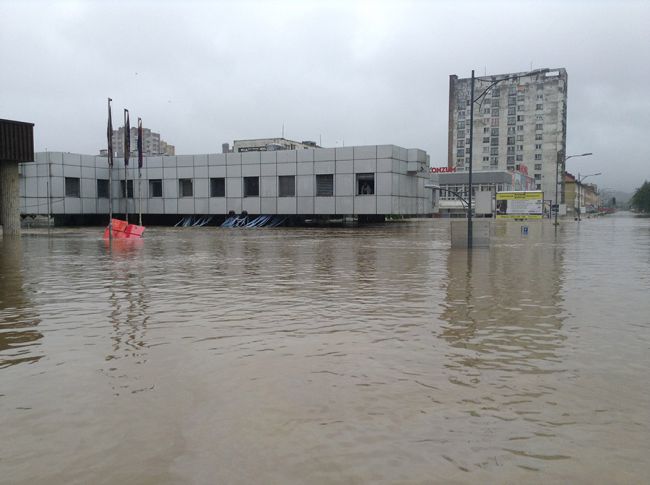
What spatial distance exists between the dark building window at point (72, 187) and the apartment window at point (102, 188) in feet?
8.84

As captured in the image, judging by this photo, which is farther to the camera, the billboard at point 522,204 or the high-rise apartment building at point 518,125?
the high-rise apartment building at point 518,125

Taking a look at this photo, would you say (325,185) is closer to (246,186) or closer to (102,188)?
(246,186)

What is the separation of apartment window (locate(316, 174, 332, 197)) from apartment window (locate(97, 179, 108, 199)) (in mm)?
25144

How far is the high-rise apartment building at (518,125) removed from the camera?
141 meters

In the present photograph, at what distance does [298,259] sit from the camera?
794 inches

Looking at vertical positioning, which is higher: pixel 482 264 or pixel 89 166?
pixel 89 166

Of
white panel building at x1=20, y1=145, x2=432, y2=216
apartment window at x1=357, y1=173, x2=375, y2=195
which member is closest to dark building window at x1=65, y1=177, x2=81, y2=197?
white panel building at x1=20, y1=145, x2=432, y2=216

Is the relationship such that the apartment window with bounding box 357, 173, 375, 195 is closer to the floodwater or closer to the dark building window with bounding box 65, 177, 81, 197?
the dark building window with bounding box 65, 177, 81, 197

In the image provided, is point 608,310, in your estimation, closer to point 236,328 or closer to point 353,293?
point 353,293

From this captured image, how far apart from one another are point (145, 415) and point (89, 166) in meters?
59.9

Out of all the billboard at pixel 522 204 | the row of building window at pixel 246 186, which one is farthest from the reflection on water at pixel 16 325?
the billboard at pixel 522 204

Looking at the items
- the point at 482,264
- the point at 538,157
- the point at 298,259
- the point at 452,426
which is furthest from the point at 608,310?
the point at 538,157

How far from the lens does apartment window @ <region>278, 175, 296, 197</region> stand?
56219 mm

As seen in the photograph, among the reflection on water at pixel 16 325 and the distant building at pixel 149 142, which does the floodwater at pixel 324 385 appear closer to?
the reflection on water at pixel 16 325
